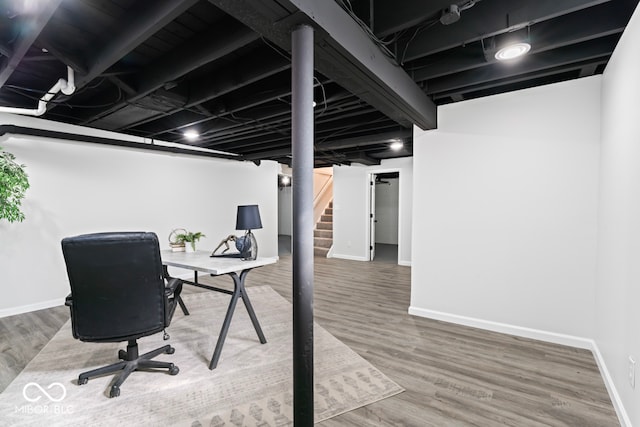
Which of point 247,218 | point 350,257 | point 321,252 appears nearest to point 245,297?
point 247,218

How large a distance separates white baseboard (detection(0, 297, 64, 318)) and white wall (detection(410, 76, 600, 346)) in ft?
15.2

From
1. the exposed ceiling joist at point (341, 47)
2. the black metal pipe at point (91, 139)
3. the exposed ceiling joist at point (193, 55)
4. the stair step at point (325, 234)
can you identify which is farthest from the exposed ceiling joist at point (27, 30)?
the stair step at point (325, 234)

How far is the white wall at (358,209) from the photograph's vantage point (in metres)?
6.89

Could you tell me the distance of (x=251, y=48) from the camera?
8.32 feet

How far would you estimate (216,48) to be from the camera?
2176 mm

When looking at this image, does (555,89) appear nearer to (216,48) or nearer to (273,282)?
(216,48)

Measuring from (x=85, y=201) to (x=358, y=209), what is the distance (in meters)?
5.37

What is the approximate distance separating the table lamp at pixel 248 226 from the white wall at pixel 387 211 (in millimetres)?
6836

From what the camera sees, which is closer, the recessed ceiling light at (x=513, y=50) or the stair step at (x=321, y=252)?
the recessed ceiling light at (x=513, y=50)

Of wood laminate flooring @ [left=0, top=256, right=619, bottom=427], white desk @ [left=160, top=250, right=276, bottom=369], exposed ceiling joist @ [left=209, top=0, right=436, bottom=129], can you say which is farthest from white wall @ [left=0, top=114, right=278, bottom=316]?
exposed ceiling joist @ [left=209, top=0, right=436, bottom=129]

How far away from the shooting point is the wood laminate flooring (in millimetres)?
1899

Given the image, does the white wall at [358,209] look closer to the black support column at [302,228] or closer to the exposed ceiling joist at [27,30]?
the black support column at [302,228]

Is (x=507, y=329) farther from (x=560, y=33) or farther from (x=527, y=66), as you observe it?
(x=560, y=33)

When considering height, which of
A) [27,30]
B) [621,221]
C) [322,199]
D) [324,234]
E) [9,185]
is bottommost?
[324,234]
